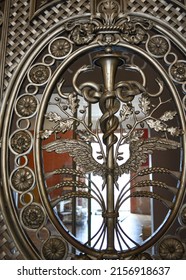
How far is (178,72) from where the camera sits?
857mm

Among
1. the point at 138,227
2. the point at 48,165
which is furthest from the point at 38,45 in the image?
the point at 138,227

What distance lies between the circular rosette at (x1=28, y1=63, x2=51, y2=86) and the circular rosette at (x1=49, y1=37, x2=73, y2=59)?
0.05 meters

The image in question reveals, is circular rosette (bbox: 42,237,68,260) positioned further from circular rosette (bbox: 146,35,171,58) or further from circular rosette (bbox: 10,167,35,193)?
circular rosette (bbox: 146,35,171,58)

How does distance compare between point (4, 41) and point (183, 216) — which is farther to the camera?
point (4, 41)

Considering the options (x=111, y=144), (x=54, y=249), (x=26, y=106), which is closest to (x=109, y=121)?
(x=111, y=144)

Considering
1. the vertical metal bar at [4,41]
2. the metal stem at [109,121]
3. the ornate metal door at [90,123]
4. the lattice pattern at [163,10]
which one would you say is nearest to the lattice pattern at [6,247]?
the ornate metal door at [90,123]

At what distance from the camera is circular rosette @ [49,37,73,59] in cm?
89

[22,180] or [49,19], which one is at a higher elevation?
[49,19]

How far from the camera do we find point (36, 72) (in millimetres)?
889

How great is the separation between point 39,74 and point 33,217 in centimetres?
45

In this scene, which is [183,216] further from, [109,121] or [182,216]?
[109,121]

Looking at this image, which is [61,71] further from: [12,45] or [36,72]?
[12,45]

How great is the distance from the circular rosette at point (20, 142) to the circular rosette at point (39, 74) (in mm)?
170

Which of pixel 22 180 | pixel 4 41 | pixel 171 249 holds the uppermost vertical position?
pixel 4 41
